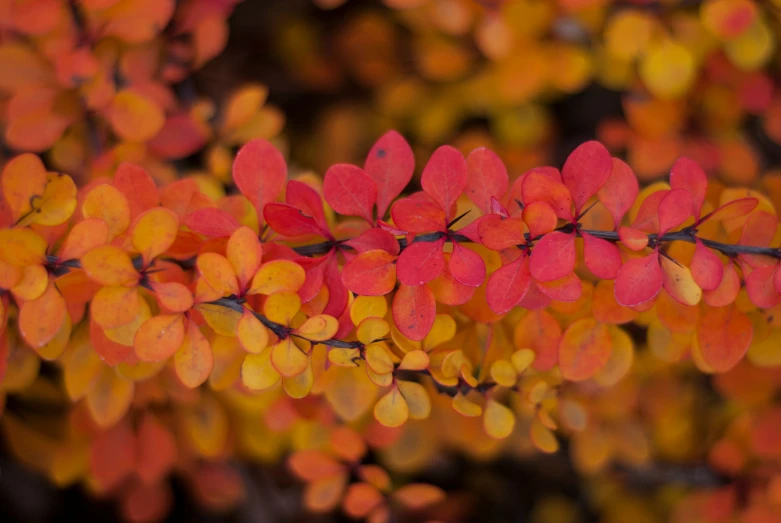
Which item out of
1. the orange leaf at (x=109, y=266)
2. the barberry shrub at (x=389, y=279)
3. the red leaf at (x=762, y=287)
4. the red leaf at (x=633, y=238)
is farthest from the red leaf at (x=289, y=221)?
the red leaf at (x=762, y=287)

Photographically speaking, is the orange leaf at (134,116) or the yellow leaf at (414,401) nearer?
the yellow leaf at (414,401)

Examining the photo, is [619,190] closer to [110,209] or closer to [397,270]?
[397,270]

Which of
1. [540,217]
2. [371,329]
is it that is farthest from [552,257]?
[371,329]

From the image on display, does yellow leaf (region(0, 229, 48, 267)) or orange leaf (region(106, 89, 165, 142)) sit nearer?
yellow leaf (region(0, 229, 48, 267))

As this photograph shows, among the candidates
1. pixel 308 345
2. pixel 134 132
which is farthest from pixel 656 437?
pixel 134 132

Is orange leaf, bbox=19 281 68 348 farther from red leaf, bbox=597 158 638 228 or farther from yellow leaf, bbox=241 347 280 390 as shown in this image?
red leaf, bbox=597 158 638 228

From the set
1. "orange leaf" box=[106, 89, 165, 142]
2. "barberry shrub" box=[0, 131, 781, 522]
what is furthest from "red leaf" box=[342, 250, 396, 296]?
"orange leaf" box=[106, 89, 165, 142]

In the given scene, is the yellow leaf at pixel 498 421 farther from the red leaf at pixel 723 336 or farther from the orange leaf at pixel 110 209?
the orange leaf at pixel 110 209
